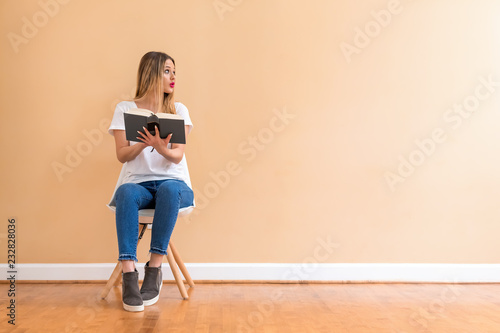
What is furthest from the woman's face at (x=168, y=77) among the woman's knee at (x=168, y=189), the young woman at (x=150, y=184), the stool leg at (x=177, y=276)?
the stool leg at (x=177, y=276)

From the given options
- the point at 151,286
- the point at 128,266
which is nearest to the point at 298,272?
the point at 151,286

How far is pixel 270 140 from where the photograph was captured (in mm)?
2764

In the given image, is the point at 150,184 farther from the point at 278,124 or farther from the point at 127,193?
the point at 278,124

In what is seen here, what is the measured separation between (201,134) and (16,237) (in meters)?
1.05

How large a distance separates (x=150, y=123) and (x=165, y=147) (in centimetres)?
13

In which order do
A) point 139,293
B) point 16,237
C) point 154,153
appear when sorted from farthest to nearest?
point 16,237
point 154,153
point 139,293

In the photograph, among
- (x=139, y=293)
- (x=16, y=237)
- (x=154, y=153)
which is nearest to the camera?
(x=139, y=293)

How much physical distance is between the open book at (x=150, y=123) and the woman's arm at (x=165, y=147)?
18 millimetres

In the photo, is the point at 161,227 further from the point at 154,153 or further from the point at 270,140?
the point at 270,140

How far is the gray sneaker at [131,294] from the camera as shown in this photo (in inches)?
76.8

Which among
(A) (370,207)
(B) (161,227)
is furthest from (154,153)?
(A) (370,207)

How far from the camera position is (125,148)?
2.24 m

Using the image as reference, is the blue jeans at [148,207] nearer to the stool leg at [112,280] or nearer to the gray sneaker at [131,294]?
the gray sneaker at [131,294]

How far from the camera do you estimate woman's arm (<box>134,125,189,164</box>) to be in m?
2.07
